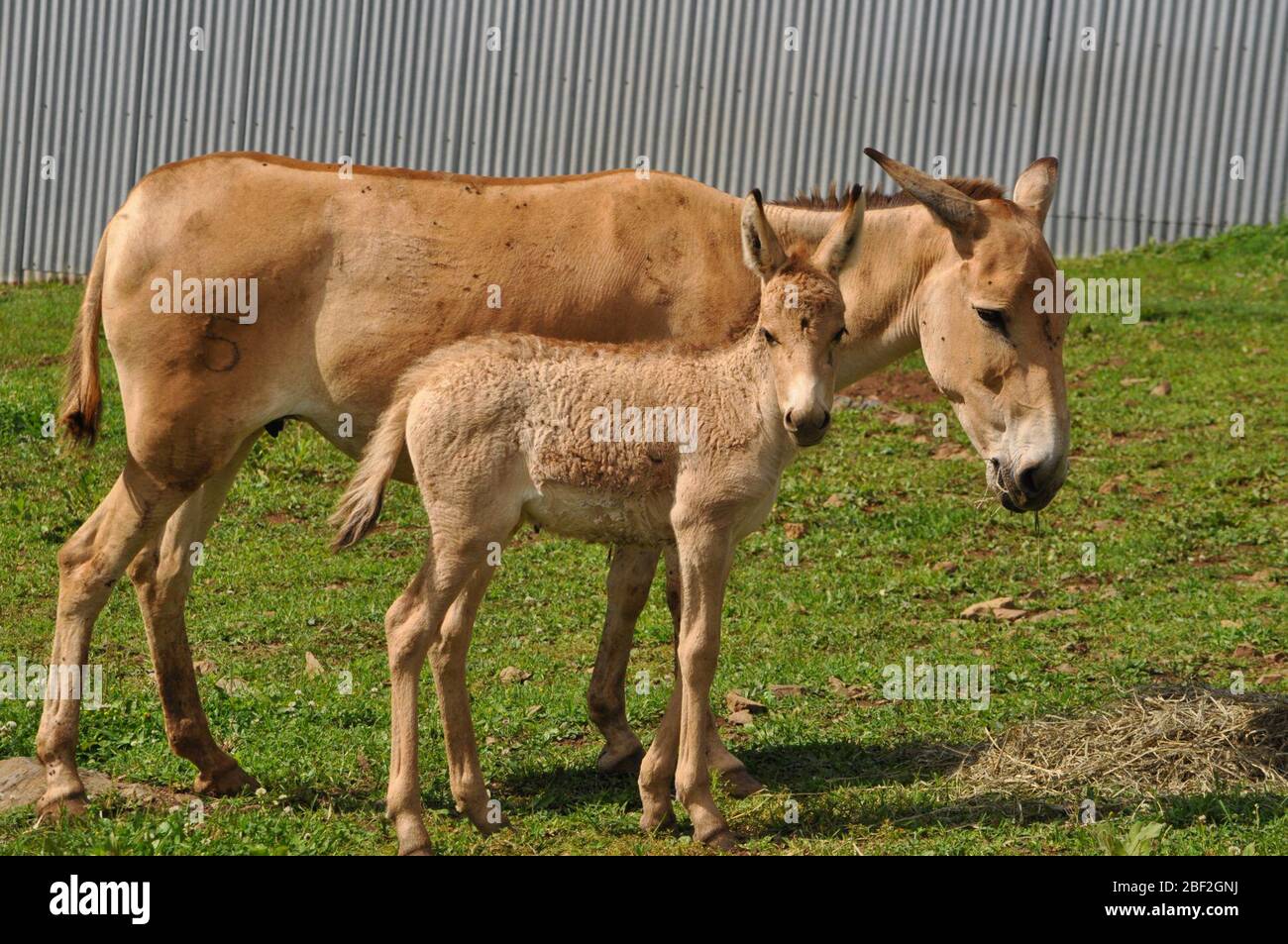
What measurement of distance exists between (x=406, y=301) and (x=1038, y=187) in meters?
3.17

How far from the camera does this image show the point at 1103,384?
14.2 metres

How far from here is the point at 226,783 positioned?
7.33 meters

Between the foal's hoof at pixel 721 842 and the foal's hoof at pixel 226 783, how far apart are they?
2.27 m

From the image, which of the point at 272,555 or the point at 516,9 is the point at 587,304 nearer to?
the point at 272,555

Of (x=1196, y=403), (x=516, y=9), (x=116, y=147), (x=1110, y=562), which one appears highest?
(x=516, y=9)

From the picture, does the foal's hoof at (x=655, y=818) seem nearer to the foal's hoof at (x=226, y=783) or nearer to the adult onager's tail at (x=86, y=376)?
the foal's hoof at (x=226, y=783)

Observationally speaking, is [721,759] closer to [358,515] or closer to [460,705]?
[460,705]

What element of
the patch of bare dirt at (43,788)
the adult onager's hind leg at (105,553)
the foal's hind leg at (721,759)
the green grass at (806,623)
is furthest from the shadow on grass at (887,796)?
the adult onager's hind leg at (105,553)

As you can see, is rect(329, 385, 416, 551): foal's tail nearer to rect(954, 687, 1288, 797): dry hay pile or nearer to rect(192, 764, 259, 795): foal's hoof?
rect(192, 764, 259, 795): foal's hoof

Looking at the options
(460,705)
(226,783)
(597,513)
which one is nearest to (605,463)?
(597,513)

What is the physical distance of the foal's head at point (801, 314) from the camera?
6.14 meters

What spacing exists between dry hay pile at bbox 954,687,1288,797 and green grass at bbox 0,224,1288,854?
0.67 feet

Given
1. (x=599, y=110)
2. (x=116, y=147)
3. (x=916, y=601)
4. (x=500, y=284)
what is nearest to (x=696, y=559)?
(x=500, y=284)

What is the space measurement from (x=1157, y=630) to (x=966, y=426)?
3.06 meters
